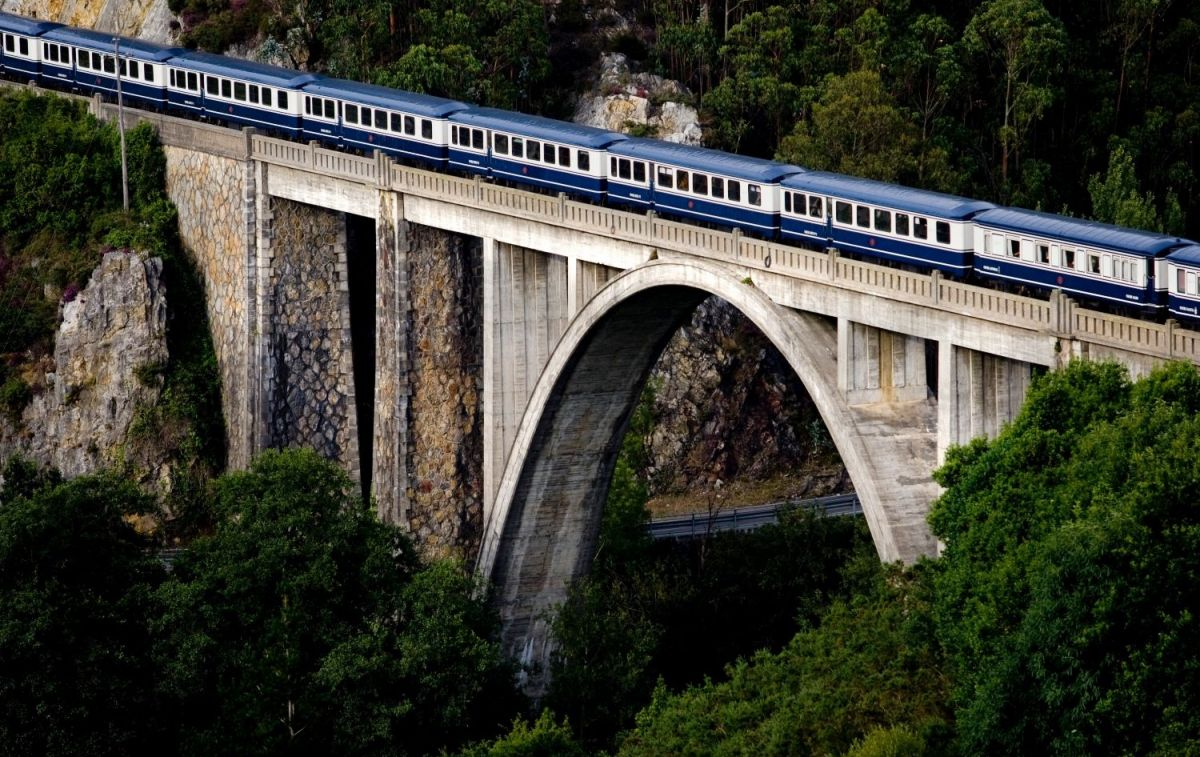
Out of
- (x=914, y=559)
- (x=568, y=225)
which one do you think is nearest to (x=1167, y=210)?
(x=568, y=225)

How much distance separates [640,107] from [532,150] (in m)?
23.5

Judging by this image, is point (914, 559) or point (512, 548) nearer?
point (914, 559)

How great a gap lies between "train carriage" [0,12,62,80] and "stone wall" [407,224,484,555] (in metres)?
28.1

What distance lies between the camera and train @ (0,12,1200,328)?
2665 inches

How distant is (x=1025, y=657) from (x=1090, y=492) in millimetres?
4452

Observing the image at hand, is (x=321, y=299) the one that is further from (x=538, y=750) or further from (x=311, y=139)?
(x=538, y=750)

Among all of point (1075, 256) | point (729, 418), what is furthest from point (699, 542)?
point (1075, 256)

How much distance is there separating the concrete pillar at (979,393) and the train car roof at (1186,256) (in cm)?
487

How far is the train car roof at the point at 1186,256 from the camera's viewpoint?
65.3 meters

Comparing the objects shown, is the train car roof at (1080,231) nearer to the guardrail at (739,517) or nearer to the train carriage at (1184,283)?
the train carriage at (1184,283)

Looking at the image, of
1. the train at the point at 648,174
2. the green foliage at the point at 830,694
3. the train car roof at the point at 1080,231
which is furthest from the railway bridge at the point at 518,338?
the train car roof at the point at 1080,231

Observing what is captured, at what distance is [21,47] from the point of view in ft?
364

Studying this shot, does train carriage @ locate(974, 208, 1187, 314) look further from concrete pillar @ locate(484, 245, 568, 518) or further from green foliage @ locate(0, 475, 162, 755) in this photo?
green foliage @ locate(0, 475, 162, 755)

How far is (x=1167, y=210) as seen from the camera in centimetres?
10100
